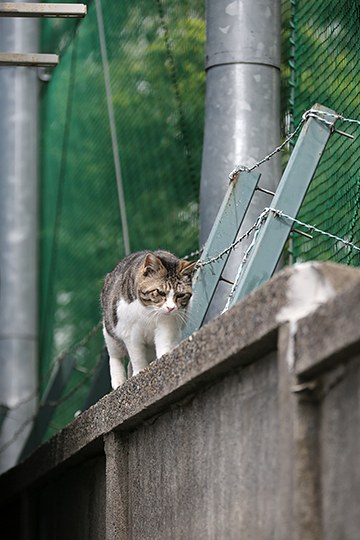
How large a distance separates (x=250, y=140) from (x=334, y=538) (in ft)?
9.09

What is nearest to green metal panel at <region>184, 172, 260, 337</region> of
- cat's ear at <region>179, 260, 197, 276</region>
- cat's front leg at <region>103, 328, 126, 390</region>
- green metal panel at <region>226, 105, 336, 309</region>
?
cat's ear at <region>179, 260, 197, 276</region>

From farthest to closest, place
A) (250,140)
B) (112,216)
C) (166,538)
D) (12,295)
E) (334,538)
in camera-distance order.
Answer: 1. (12,295)
2. (112,216)
3. (250,140)
4. (166,538)
5. (334,538)

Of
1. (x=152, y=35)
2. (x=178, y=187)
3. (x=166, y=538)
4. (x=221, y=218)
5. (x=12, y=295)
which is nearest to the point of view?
(x=166, y=538)

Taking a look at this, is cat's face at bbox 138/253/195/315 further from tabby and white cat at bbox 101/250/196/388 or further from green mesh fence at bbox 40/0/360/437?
green mesh fence at bbox 40/0/360/437

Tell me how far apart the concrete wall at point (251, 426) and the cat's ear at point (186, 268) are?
660 millimetres

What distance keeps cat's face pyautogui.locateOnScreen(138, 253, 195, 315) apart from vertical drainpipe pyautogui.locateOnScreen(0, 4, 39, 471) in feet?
17.3

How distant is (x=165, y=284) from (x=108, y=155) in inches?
171

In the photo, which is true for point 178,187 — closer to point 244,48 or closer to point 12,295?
point 244,48

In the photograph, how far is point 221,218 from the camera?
4668 mm

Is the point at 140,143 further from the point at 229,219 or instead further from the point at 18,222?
the point at 229,219

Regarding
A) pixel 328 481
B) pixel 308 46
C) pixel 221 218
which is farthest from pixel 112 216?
pixel 328 481

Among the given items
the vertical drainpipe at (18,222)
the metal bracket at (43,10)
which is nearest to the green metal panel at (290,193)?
the metal bracket at (43,10)

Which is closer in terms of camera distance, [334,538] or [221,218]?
[334,538]

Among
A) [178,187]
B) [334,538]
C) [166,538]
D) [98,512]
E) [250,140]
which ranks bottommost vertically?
[334,538]
